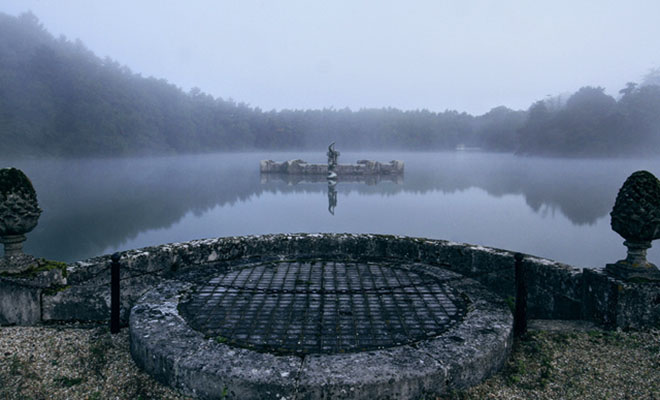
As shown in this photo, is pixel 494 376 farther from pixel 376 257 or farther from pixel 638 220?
pixel 376 257

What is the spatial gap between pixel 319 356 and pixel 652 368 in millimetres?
3009

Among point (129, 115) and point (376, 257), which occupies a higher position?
point (129, 115)

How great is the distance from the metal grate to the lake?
10.4 metres

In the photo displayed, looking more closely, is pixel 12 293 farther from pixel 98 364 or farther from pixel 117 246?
pixel 117 246

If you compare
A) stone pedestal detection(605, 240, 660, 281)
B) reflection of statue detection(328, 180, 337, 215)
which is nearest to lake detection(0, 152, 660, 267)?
reflection of statue detection(328, 180, 337, 215)

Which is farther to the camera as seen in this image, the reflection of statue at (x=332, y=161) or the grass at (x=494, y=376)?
the reflection of statue at (x=332, y=161)

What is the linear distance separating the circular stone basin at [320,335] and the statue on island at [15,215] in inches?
61.8

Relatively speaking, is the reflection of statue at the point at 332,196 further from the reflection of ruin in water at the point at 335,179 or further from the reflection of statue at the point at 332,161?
the reflection of statue at the point at 332,161

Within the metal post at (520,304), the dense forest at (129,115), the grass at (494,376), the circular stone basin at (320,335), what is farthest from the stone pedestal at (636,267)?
the dense forest at (129,115)

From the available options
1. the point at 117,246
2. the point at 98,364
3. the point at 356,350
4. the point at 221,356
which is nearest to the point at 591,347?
the point at 356,350

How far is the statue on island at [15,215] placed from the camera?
5.05 m

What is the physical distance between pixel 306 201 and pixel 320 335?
88.6 feet

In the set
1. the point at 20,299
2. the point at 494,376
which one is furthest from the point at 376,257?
the point at 20,299

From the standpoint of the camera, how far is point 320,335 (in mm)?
4297
